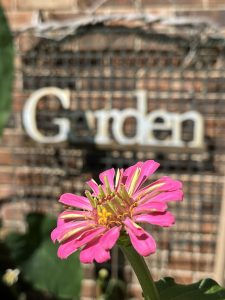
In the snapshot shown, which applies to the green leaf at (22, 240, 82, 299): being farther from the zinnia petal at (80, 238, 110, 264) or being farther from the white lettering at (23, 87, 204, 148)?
the zinnia petal at (80, 238, 110, 264)

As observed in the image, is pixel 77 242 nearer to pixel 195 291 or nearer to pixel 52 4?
pixel 195 291

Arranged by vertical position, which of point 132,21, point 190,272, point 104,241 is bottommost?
point 190,272

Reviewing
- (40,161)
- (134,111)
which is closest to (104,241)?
(134,111)

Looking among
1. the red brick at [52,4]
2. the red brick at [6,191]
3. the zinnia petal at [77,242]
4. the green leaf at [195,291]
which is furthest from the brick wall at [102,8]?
the zinnia petal at [77,242]

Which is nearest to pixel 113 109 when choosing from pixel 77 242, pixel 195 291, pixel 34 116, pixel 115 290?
pixel 34 116

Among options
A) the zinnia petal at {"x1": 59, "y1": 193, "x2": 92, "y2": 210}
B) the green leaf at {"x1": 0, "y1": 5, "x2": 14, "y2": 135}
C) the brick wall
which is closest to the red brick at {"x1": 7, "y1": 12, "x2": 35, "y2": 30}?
the brick wall

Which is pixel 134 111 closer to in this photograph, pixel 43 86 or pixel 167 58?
pixel 167 58
